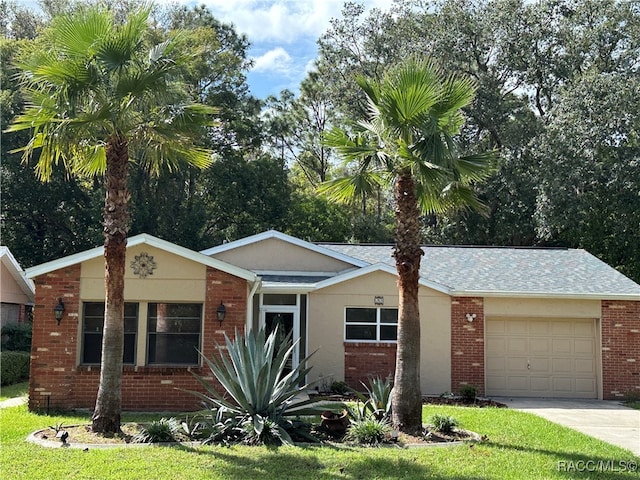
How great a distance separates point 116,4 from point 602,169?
2468cm

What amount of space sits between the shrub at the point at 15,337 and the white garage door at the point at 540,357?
1429cm

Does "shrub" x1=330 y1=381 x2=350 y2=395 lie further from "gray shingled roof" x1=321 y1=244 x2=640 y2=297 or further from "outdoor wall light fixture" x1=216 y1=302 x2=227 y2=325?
"outdoor wall light fixture" x1=216 y1=302 x2=227 y2=325

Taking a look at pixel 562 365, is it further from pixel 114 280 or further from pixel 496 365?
pixel 114 280

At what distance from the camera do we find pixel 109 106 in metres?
9.45

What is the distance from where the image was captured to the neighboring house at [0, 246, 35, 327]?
20002 mm

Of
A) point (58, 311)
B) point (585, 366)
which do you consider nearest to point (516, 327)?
point (585, 366)

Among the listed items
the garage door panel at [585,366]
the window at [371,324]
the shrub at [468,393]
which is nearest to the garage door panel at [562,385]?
the garage door panel at [585,366]

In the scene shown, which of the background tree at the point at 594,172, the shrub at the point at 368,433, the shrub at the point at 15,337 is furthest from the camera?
the background tree at the point at 594,172

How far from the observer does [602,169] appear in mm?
26125

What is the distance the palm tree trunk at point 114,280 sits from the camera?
948 centimetres

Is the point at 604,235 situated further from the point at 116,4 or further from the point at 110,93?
the point at 116,4

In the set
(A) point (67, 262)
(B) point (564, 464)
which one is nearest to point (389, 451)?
(B) point (564, 464)

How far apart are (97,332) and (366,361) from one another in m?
6.90

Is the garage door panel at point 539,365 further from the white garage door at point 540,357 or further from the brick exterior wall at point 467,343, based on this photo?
the brick exterior wall at point 467,343
